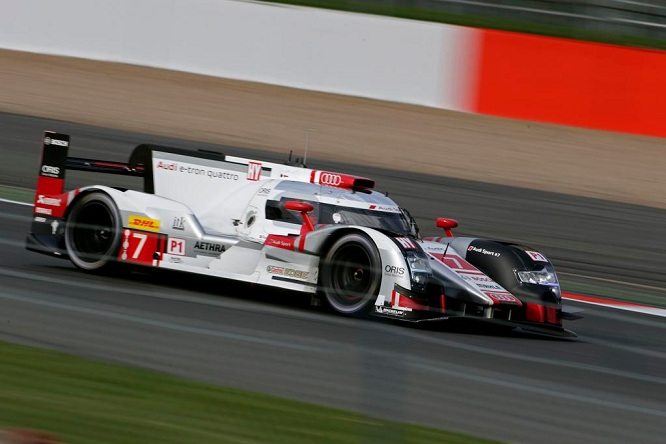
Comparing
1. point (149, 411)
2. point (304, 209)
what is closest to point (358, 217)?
point (304, 209)

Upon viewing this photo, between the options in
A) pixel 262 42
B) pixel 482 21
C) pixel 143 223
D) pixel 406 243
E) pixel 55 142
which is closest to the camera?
pixel 406 243

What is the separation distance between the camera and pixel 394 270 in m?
7.67

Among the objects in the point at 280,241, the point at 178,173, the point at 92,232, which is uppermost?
the point at 178,173

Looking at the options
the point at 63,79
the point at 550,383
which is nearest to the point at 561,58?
the point at 63,79

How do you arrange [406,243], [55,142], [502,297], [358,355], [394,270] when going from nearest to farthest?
[358,355] < [394,270] < [406,243] < [502,297] < [55,142]

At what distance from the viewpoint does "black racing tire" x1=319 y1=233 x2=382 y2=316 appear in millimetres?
7723

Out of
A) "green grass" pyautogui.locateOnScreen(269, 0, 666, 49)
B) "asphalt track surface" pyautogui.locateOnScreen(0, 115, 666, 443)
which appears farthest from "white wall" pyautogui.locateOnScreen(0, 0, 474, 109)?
"asphalt track surface" pyautogui.locateOnScreen(0, 115, 666, 443)

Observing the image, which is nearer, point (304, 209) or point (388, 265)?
point (388, 265)

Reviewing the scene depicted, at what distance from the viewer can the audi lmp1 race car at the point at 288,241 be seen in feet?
25.5

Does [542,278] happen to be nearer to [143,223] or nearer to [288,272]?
[288,272]

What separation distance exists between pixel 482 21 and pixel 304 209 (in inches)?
486

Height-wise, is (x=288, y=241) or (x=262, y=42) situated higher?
(x=262, y=42)

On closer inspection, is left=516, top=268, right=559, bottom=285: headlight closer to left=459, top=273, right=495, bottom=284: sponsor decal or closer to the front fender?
left=459, top=273, right=495, bottom=284: sponsor decal

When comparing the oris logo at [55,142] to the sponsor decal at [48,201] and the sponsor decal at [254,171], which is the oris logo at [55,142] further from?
the sponsor decal at [254,171]
